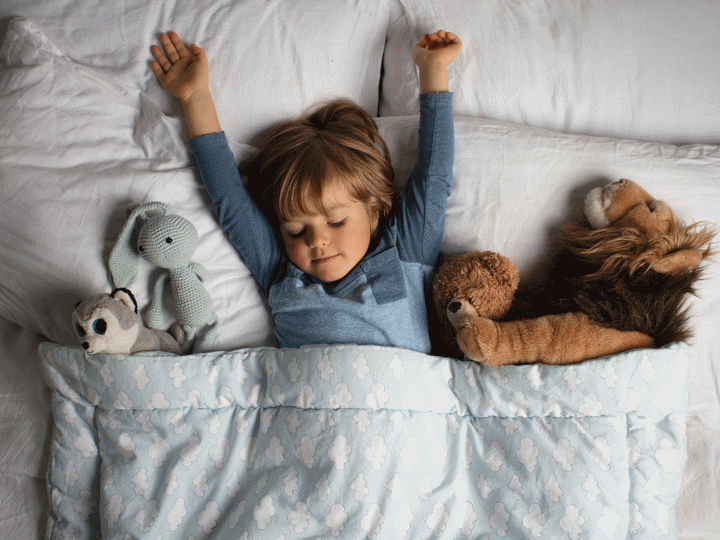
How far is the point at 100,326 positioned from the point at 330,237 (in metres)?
0.43

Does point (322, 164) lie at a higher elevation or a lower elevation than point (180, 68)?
lower

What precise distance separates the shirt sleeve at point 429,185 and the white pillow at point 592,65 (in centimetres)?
12

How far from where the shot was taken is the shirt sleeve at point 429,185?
93 cm

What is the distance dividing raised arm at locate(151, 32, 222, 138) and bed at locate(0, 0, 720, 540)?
3 cm

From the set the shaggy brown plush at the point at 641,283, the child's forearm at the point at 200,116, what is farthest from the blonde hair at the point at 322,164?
the shaggy brown plush at the point at 641,283

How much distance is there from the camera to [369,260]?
3.17 ft

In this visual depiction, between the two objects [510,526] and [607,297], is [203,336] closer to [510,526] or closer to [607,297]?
[510,526]

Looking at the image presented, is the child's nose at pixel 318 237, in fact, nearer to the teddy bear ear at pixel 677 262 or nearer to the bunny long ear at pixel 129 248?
the bunny long ear at pixel 129 248

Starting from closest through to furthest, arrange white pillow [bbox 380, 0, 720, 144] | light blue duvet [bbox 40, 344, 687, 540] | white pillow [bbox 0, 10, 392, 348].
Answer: light blue duvet [bbox 40, 344, 687, 540]
white pillow [bbox 0, 10, 392, 348]
white pillow [bbox 380, 0, 720, 144]

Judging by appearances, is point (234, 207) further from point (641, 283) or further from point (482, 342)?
point (641, 283)

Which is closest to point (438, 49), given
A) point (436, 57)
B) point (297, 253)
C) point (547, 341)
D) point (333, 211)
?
point (436, 57)

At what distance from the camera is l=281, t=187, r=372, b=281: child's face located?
920mm

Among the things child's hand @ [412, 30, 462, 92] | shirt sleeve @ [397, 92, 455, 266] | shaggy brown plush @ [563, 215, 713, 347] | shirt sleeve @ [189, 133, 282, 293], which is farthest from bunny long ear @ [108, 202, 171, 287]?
shaggy brown plush @ [563, 215, 713, 347]

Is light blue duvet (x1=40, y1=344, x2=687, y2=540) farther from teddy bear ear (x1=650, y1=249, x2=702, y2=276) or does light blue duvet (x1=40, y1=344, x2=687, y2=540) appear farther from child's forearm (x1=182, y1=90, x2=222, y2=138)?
child's forearm (x1=182, y1=90, x2=222, y2=138)
